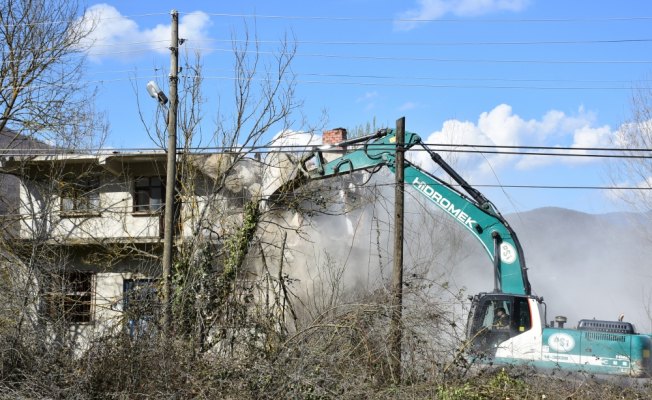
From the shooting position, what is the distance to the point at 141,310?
41.2 feet

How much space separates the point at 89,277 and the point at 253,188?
6.33 meters

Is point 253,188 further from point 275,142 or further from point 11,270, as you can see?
point 11,270

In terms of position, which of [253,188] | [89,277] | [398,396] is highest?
[253,188]

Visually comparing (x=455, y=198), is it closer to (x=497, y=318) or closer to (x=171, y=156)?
(x=497, y=318)

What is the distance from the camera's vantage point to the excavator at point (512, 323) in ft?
42.3

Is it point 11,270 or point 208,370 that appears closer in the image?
point 208,370

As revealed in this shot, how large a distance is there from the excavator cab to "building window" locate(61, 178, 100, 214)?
13.2 metres

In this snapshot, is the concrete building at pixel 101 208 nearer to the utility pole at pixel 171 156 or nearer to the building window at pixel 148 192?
the building window at pixel 148 192

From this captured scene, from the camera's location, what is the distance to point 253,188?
20.5 metres

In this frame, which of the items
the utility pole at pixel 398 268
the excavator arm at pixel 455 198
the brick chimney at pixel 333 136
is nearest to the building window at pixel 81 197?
the brick chimney at pixel 333 136

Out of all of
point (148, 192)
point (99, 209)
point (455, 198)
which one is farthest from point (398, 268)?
point (99, 209)

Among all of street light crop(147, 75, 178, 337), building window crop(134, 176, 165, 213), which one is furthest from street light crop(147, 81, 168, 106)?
building window crop(134, 176, 165, 213)

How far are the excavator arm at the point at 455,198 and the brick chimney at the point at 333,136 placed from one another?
4.39 m

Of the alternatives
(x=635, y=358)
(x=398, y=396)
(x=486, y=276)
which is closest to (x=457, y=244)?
(x=486, y=276)
